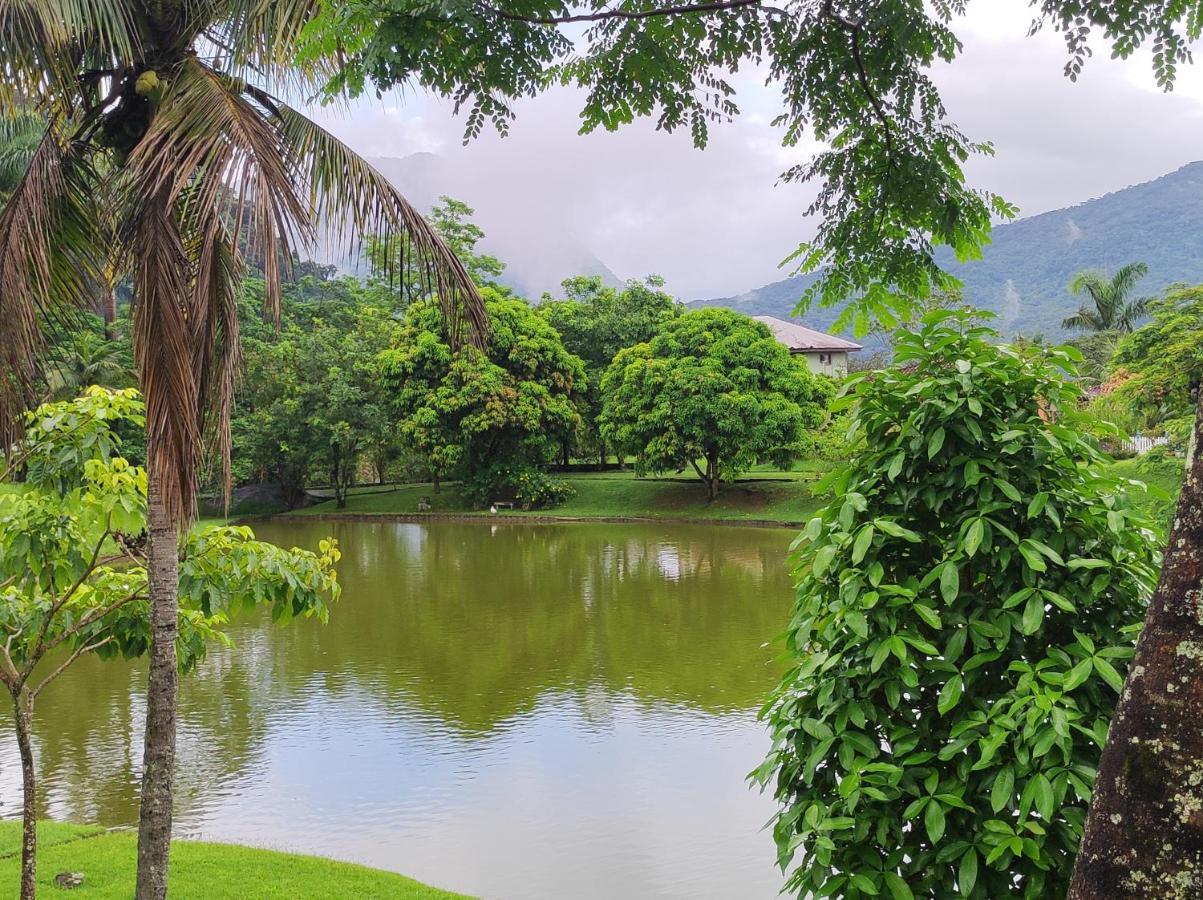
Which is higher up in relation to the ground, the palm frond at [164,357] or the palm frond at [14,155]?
the palm frond at [14,155]

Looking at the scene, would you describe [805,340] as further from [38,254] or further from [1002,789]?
[1002,789]

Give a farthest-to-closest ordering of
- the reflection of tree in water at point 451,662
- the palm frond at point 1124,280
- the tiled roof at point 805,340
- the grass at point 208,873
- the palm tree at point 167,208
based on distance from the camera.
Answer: the tiled roof at point 805,340, the palm frond at point 1124,280, the reflection of tree in water at point 451,662, the grass at point 208,873, the palm tree at point 167,208

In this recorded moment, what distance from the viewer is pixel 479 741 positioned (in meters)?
8.05

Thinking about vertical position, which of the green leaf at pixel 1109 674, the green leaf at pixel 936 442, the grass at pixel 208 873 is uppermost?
the green leaf at pixel 936 442

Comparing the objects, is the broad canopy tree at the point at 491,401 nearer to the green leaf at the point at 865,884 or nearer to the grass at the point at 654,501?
the grass at the point at 654,501

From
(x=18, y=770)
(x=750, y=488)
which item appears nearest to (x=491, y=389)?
(x=750, y=488)

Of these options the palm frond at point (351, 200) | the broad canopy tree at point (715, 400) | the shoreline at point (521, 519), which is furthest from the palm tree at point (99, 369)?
the palm frond at point (351, 200)

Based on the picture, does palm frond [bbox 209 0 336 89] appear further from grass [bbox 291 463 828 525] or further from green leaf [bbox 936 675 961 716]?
grass [bbox 291 463 828 525]

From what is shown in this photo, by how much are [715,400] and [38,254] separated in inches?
899

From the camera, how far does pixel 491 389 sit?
27.4m

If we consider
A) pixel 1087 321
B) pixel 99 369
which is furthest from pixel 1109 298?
pixel 99 369

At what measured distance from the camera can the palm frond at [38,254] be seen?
144 inches

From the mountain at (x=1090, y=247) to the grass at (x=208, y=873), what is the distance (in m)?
98.6

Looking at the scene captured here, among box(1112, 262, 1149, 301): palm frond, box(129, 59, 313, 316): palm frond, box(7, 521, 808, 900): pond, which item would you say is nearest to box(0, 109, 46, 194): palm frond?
box(7, 521, 808, 900): pond
